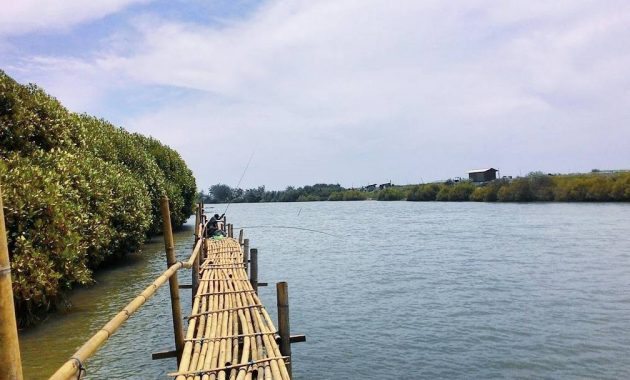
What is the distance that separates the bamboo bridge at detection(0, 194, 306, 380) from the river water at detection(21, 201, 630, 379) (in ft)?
5.90

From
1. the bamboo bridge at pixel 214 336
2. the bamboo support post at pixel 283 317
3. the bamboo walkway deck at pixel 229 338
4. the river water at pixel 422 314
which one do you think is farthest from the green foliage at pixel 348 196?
the bamboo support post at pixel 283 317

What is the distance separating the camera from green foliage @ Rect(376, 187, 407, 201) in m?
101

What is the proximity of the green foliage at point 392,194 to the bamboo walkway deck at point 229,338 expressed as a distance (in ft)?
302

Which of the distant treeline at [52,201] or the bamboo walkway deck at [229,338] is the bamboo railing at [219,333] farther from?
the distant treeline at [52,201]

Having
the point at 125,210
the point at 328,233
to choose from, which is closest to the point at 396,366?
the point at 125,210

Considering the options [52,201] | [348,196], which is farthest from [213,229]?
[348,196]

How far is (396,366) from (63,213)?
26.9 ft

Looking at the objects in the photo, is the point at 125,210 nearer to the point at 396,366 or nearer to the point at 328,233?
the point at 396,366

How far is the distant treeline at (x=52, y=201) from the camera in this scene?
401 inches

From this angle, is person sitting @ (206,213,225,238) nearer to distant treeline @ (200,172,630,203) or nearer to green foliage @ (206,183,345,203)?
distant treeline @ (200,172,630,203)

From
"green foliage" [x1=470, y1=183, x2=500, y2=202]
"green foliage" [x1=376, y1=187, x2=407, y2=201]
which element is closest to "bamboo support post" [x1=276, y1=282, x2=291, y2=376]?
"green foliage" [x1=470, y1=183, x2=500, y2=202]

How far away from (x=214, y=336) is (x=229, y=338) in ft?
0.75

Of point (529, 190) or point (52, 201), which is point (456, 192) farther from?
point (52, 201)

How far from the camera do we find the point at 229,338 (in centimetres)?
669
